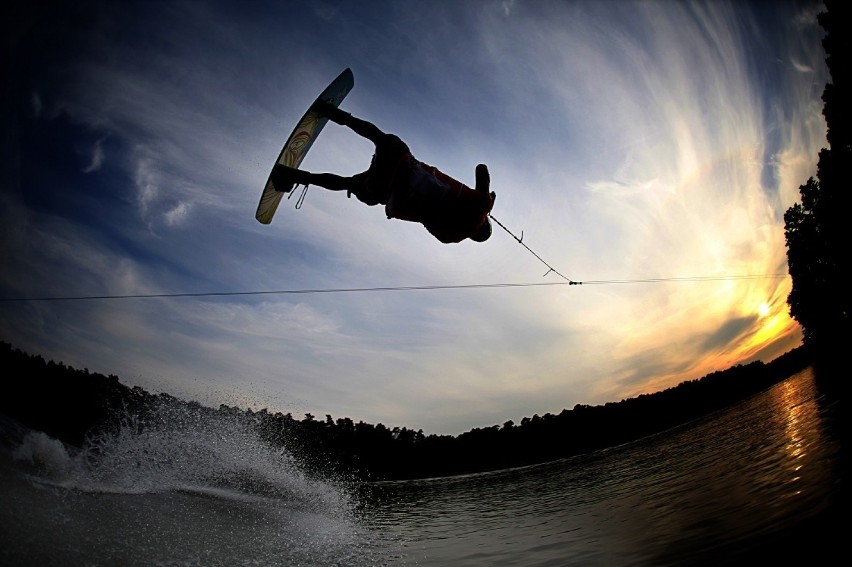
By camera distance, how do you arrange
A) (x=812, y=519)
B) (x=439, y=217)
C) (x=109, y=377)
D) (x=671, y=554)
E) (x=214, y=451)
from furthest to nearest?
1. (x=109, y=377)
2. (x=214, y=451)
3. (x=439, y=217)
4. (x=671, y=554)
5. (x=812, y=519)

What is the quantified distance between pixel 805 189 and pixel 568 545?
36867mm

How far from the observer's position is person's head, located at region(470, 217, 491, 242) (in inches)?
206

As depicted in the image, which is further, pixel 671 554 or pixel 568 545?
pixel 568 545

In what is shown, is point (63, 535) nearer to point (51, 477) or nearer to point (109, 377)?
point (51, 477)

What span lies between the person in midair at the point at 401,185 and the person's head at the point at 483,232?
117 millimetres

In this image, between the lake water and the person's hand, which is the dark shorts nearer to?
the person's hand

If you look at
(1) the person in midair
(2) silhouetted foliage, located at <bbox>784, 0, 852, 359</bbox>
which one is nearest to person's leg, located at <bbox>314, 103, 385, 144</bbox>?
(1) the person in midair

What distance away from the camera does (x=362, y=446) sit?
7000cm

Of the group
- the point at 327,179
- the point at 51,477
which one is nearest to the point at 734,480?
the point at 327,179

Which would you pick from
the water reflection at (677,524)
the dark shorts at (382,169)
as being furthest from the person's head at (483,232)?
the water reflection at (677,524)

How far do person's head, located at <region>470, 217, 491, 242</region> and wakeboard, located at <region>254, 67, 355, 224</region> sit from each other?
2.62 meters

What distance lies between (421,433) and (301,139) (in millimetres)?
93372

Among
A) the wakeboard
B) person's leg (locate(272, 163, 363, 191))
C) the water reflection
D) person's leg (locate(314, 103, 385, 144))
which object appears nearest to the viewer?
the water reflection

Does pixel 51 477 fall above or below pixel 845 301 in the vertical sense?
above
